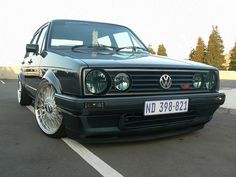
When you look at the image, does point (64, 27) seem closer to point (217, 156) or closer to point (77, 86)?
point (77, 86)

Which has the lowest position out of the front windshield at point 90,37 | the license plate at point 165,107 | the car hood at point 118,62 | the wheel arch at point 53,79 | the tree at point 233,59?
the tree at point 233,59

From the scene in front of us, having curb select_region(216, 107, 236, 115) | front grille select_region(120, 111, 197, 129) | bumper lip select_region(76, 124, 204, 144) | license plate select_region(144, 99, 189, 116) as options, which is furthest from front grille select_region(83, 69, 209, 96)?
curb select_region(216, 107, 236, 115)

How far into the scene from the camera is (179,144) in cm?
415

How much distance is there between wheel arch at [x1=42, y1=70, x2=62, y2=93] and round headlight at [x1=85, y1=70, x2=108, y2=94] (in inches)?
20.1

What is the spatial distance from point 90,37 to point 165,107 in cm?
185

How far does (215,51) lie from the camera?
5534 cm

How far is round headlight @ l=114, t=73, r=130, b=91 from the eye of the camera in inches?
144

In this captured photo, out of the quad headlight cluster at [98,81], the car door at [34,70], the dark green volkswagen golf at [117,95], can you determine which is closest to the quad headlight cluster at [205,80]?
the dark green volkswagen golf at [117,95]

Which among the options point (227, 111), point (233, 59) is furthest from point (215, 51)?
point (227, 111)

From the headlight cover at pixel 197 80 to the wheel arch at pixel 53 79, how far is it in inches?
63.0

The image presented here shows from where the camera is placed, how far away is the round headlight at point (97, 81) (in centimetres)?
359

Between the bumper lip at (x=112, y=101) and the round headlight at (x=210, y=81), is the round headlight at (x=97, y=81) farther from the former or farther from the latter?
the round headlight at (x=210, y=81)

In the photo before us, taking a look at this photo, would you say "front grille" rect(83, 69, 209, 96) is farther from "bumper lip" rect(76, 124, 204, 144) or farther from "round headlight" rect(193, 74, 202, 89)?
"bumper lip" rect(76, 124, 204, 144)

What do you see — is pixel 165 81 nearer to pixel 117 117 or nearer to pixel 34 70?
pixel 117 117
